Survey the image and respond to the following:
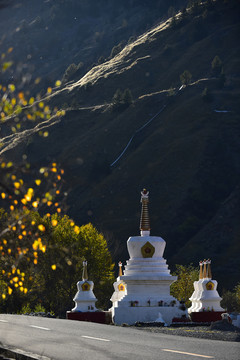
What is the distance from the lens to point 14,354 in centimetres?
1595

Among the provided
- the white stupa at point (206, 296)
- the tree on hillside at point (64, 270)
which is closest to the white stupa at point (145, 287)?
the white stupa at point (206, 296)

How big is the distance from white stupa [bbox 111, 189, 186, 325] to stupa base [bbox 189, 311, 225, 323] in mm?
984

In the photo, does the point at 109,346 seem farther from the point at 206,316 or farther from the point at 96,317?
the point at 96,317

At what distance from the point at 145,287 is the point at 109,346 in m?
23.5

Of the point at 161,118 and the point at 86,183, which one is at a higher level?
the point at 161,118

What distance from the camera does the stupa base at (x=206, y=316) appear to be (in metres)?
41.0

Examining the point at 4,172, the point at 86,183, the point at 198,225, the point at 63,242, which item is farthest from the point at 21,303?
the point at 86,183

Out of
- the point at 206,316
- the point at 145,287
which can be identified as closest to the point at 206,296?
the point at 206,316

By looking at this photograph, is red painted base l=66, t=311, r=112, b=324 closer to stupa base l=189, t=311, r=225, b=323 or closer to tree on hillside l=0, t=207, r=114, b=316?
stupa base l=189, t=311, r=225, b=323

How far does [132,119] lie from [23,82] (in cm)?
17411

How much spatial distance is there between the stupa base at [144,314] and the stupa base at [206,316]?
79 centimetres

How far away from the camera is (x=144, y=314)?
135ft

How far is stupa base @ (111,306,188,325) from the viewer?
40.8 m

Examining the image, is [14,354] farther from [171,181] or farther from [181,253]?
[171,181]
